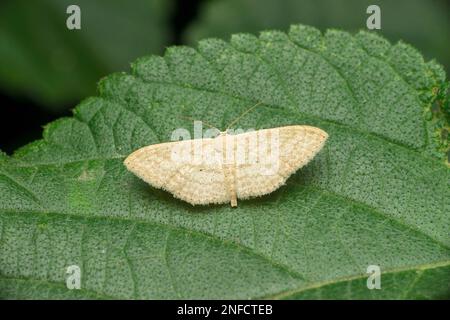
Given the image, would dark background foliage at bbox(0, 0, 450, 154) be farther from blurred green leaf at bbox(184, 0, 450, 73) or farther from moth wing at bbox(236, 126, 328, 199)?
moth wing at bbox(236, 126, 328, 199)

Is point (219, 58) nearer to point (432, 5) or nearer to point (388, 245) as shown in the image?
point (388, 245)

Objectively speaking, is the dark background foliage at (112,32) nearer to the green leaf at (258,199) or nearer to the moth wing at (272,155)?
the green leaf at (258,199)

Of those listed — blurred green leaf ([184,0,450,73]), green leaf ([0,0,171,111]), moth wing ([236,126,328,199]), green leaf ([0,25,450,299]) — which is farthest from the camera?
green leaf ([0,0,171,111])

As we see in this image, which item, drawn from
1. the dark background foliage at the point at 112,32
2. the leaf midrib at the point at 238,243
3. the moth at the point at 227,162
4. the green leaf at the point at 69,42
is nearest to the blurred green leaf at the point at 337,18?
the dark background foliage at the point at 112,32

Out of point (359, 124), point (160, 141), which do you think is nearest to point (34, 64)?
point (160, 141)

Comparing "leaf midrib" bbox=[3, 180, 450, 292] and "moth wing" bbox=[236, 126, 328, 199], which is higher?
"moth wing" bbox=[236, 126, 328, 199]

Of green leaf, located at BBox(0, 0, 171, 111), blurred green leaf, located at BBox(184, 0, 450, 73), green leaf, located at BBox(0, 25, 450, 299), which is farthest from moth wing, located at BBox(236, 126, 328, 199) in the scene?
green leaf, located at BBox(0, 0, 171, 111)

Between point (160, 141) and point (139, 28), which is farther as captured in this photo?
point (139, 28)
